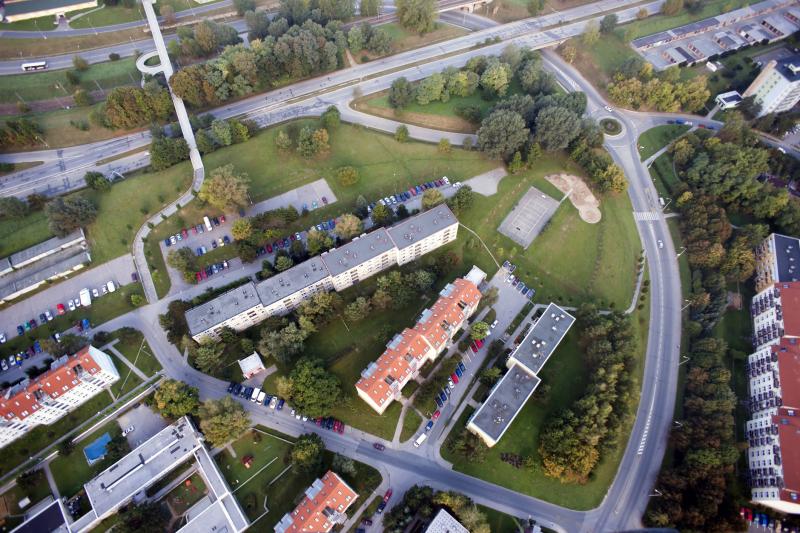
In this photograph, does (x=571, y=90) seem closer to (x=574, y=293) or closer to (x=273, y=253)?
(x=574, y=293)

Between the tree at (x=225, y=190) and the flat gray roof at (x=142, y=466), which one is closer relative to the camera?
the flat gray roof at (x=142, y=466)

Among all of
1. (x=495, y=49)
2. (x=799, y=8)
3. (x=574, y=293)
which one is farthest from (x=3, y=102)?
(x=799, y=8)

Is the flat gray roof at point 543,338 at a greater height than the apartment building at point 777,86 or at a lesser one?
lesser

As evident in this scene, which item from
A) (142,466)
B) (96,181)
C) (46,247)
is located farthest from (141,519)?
(96,181)

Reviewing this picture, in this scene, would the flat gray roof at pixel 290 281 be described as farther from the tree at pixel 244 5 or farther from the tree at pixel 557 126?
the tree at pixel 244 5

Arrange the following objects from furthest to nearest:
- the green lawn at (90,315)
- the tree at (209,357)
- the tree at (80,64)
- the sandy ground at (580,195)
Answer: the tree at (80,64), the sandy ground at (580,195), the green lawn at (90,315), the tree at (209,357)

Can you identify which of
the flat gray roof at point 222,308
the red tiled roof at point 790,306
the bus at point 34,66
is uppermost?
the bus at point 34,66

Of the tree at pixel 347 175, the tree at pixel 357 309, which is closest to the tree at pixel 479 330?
→ the tree at pixel 357 309

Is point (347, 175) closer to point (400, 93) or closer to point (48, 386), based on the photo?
point (400, 93)

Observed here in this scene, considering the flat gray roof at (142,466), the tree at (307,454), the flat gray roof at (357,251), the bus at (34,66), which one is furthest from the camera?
the bus at (34,66)

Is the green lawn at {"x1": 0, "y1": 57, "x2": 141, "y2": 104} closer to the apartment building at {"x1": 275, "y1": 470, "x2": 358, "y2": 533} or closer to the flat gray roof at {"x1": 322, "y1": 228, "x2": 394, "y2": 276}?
the flat gray roof at {"x1": 322, "y1": 228, "x2": 394, "y2": 276}
